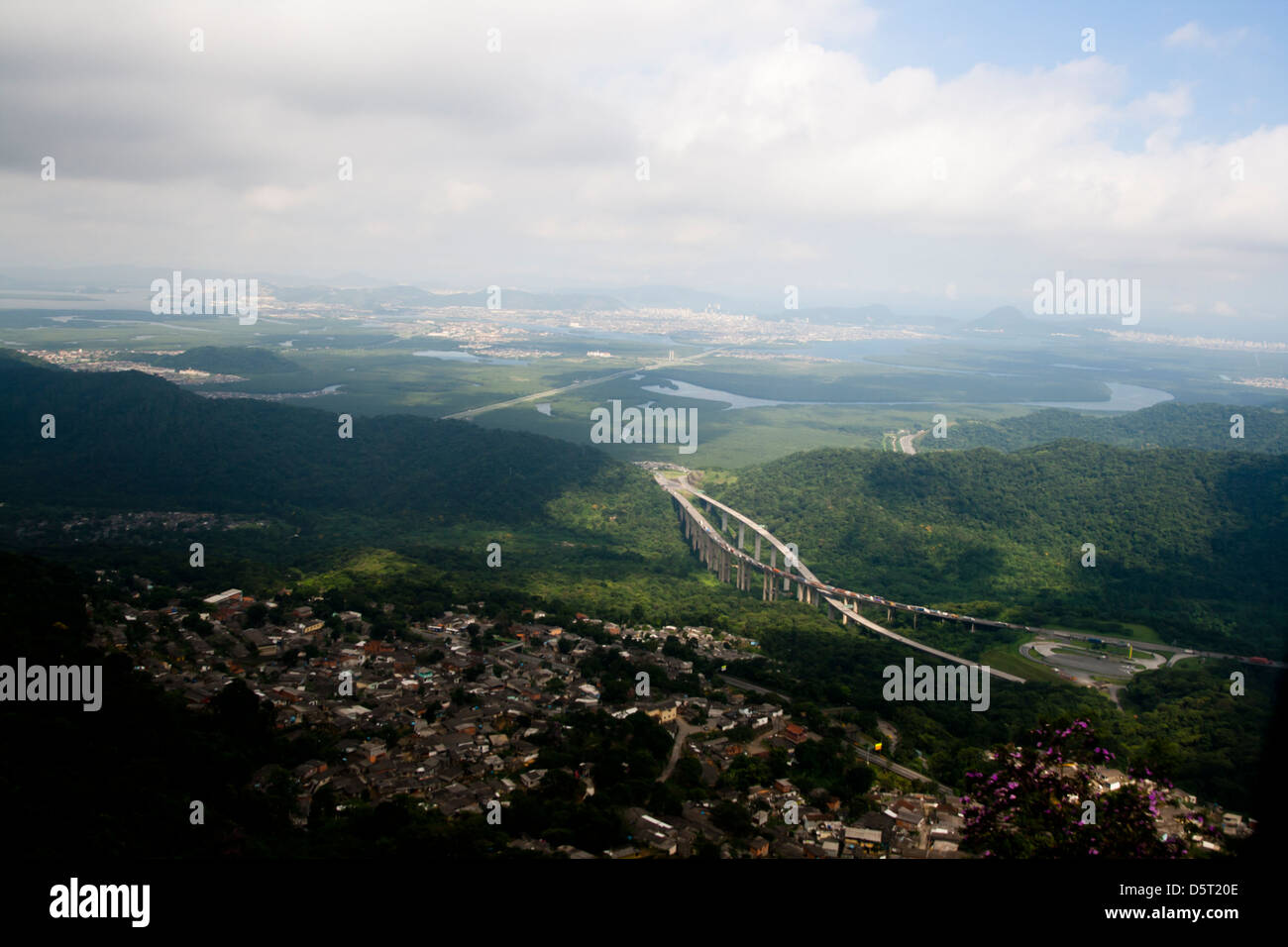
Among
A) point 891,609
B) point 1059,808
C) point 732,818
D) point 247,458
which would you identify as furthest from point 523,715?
point 247,458

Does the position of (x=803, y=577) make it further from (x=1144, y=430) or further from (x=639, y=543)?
(x=1144, y=430)

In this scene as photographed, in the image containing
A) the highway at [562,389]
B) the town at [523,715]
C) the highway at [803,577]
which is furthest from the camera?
the highway at [562,389]

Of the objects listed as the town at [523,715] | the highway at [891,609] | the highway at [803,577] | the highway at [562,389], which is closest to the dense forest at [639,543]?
the town at [523,715]

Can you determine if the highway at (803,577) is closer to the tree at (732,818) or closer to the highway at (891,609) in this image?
Answer: the highway at (891,609)

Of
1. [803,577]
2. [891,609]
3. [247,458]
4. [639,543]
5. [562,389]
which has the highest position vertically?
[562,389]

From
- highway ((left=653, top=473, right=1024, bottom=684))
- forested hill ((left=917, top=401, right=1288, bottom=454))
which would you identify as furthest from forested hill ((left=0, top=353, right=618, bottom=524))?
forested hill ((left=917, top=401, right=1288, bottom=454))

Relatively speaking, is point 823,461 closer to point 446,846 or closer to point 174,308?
point 446,846
